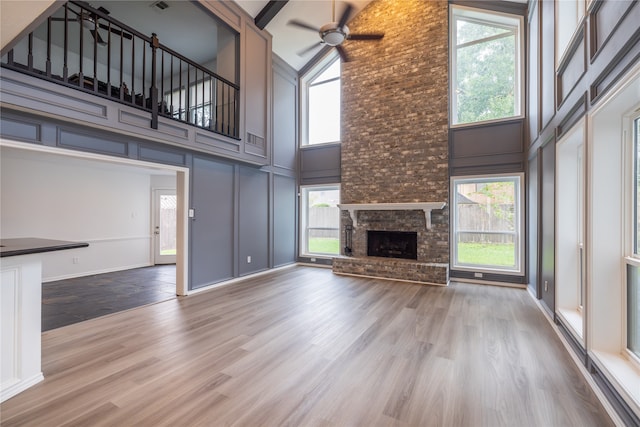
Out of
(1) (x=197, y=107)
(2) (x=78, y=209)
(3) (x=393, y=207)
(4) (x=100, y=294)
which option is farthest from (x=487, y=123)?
(2) (x=78, y=209)

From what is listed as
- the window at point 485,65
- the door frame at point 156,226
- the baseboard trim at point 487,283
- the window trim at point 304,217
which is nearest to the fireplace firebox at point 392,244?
the baseboard trim at point 487,283

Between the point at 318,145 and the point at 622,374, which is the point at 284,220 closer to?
the point at 318,145

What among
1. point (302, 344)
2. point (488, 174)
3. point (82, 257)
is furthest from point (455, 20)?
point (82, 257)

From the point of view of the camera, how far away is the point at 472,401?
1959 millimetres

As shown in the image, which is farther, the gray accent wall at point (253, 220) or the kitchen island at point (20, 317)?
the gray accent wall at point (253, 220)

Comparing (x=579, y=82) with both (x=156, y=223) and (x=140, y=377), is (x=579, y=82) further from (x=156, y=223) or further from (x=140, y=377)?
(x=156, y=223)

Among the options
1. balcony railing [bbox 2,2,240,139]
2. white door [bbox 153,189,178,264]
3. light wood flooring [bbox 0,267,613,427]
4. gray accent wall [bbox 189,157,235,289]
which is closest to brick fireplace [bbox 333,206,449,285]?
light wood flooring [bbox 0,267,613,427]

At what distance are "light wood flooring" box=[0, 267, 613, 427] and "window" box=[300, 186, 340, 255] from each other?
318 centimetres

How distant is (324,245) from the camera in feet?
23.5

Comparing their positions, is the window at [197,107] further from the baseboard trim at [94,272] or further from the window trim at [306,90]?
the baseboard trim at [94,272]

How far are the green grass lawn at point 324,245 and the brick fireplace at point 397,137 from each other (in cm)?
42

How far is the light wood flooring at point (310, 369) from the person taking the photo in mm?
1829

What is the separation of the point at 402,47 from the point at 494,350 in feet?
19.1

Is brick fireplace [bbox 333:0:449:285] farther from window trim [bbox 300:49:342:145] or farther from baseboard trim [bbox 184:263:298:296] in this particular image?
baseboard trim [bbox 184:263:298:296]
